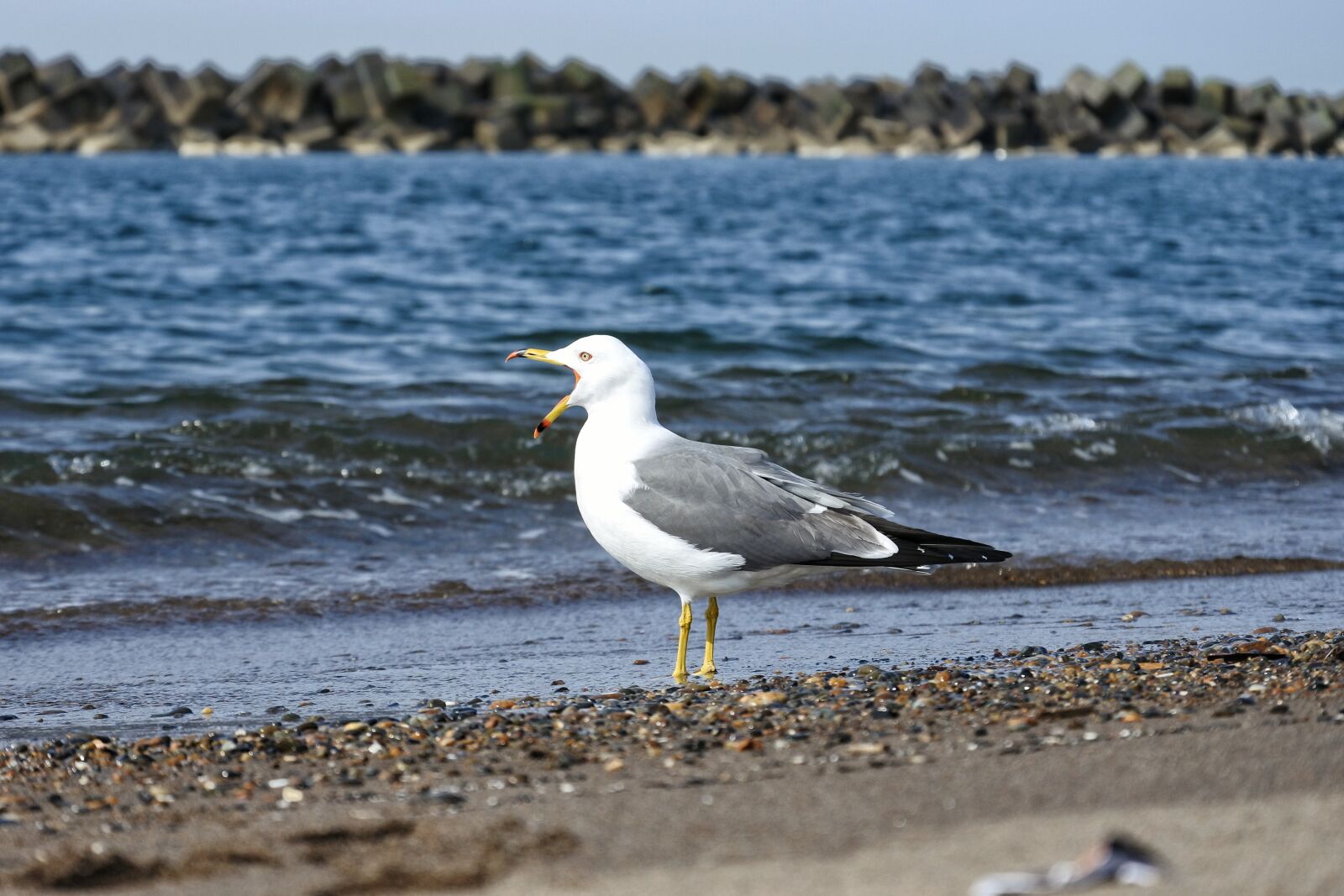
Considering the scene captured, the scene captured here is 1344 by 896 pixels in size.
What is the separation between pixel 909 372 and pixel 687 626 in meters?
6.20

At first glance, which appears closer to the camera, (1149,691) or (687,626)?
(1149,691)

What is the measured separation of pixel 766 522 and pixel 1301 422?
5698 mm

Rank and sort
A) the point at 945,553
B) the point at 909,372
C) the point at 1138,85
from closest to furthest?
the point at 945,553, the point at 909,372, the point at 1138,85

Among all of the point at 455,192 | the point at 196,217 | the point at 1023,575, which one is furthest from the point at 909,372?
the point at 455,192

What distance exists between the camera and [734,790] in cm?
312

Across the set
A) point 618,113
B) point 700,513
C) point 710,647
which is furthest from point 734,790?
point 618,113

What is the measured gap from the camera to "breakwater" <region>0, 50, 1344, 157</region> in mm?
64938

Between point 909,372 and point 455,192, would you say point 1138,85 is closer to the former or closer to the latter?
point 455,192

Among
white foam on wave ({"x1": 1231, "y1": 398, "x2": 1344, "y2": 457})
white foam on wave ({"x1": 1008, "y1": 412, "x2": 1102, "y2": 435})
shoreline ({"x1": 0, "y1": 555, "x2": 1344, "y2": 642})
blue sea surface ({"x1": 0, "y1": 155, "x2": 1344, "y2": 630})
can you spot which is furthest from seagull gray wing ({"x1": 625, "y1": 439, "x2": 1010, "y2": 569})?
white foam on wave ({"x1": 1231, "y1": 398, "x2": 1344, "y2": 457})

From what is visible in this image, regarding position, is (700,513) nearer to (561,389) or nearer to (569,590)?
(569,590)

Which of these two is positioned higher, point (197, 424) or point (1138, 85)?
point (1138, 85)

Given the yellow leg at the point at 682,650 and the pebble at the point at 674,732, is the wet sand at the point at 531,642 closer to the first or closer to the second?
the yellow leg at the point at 682,650

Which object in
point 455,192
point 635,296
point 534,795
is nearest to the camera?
point 534,795

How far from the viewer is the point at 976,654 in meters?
4.97
